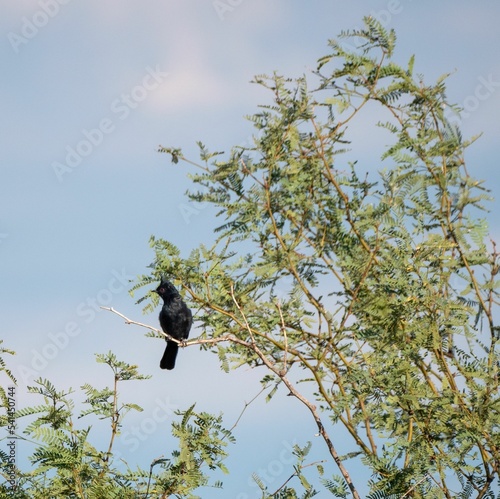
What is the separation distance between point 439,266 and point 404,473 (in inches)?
74.8

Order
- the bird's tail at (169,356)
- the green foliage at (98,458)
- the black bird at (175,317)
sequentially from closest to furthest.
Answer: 1. the green foliage at (98,458)
2. the black bird at (175,317)
3. the bird's tail at (169,356)

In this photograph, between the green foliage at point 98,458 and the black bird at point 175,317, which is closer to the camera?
the green foliage at point 98,458

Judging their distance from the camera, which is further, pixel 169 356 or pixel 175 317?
pixel 169 356

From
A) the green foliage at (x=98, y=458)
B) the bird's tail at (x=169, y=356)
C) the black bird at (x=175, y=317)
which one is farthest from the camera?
the bird's tail at (x=169, y=356)

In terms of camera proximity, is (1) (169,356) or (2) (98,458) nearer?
(2) (98,458)

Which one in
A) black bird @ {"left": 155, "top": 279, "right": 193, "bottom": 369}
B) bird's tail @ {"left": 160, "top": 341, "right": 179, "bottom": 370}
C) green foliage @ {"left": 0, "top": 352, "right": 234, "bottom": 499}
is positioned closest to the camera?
green foliage @ {"left": 0, "top": 352, "right": 234, "bottom": 499}

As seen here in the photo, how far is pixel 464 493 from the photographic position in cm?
724

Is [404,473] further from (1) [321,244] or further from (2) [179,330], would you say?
(2) [179,330]

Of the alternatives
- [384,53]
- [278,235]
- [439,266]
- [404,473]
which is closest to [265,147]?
[278,235]

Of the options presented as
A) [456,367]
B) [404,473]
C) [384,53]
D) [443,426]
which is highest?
[384,53]

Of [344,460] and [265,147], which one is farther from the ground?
[265,147]

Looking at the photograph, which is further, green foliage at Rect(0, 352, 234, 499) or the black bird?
the black bird

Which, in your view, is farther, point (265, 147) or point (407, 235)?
point (265, 147)

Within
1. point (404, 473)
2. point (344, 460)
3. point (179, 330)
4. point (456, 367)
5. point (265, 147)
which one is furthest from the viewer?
point (179, 330)
